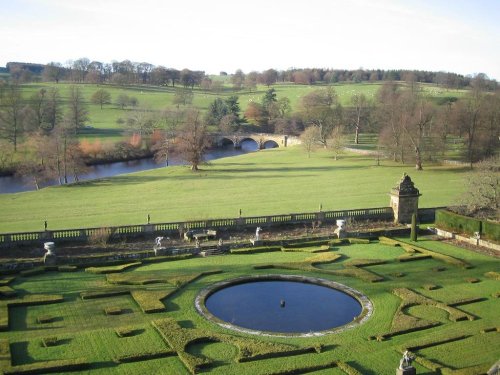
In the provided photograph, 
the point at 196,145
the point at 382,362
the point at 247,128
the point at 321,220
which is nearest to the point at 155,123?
the point at 247,128

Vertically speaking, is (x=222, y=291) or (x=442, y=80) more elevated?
(x=442, y=80)

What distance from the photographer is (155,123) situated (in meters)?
114

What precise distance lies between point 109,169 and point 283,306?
6432 centimetres

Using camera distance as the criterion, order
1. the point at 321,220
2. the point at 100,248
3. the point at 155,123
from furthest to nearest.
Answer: the point at 155,123
the point at 321,220
the point at 100,248

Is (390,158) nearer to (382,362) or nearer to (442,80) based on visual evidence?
(382,362)

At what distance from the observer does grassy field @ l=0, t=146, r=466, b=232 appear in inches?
1900

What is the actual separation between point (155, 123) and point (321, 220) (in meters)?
77.7

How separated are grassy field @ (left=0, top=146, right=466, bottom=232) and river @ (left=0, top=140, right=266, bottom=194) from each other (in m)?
7.01

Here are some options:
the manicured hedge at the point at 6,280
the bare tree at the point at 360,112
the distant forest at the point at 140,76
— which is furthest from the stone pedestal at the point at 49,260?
the distant forest at the point at 140,76

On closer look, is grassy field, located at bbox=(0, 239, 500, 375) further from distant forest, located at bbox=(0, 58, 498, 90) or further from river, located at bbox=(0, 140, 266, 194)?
distant forest, located at bbox=(0, 58, 498, 90)

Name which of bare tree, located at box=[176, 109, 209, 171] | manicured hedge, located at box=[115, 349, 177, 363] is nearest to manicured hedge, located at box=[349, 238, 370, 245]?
manicured hedge, located at box=[115, 349, 177, 363]

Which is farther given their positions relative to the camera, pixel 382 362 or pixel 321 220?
pixel 321 220

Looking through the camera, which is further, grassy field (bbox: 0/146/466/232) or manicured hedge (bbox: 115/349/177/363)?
grassy field (bbox: 0/146/466/232)

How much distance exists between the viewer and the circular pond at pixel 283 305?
2309 cm
